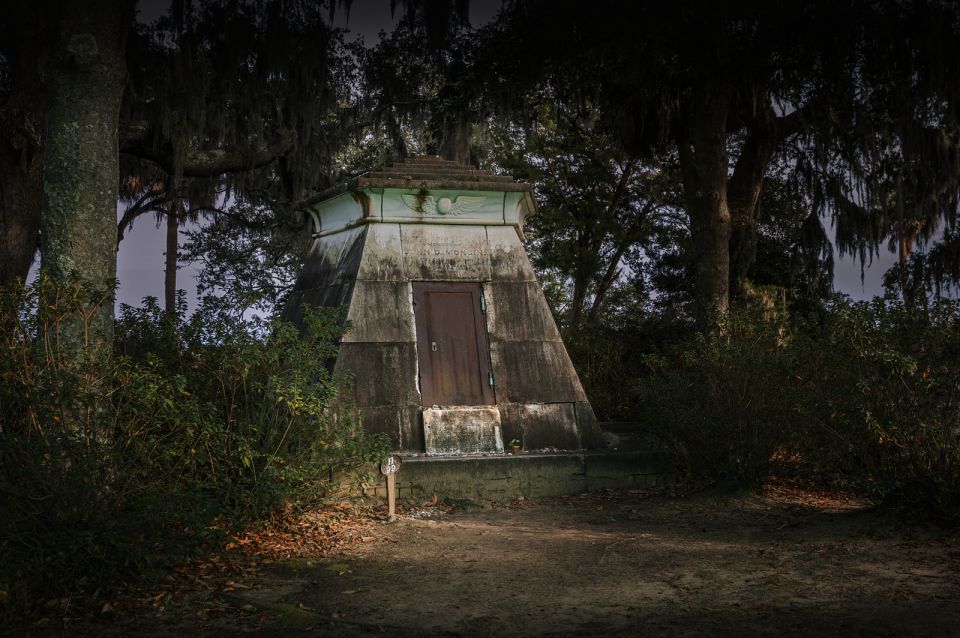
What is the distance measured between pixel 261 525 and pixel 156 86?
24.9 feet

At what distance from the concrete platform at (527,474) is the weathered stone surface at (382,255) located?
209 centimetres

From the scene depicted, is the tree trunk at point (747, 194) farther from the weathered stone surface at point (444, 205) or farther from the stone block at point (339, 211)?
the stone block at point (339, 211)

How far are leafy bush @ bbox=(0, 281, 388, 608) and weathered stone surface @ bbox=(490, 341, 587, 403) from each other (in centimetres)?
245

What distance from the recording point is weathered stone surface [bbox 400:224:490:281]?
9.91 meters

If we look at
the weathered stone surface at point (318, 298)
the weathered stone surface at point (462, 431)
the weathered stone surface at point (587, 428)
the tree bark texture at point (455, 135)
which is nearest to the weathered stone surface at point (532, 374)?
the weathered stone surface at point (587, 428)

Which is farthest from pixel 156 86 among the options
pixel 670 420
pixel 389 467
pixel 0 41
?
pixel 670 420

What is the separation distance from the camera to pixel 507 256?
33.7 ft

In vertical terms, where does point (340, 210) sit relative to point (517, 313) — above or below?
above

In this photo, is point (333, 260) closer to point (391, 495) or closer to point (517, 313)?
point (517, 313)

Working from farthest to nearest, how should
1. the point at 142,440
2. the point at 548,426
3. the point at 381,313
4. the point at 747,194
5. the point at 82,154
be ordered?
the point at 747,194, the point at 548,426, the point at 381,313, the point at 82,154, the point at 142,440

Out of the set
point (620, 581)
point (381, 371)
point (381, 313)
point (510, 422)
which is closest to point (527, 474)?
point (510, 422)

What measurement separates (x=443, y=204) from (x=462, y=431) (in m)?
2.58

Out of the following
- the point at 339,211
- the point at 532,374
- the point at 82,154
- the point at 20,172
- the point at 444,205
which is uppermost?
the point at 20,172

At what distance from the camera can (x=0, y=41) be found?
41.4 ft
